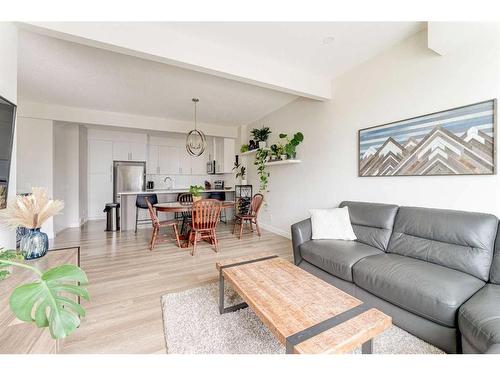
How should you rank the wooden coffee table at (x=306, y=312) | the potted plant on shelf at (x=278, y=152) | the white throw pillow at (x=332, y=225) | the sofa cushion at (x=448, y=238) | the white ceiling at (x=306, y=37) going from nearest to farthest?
the wooden coffee table at (x=306, y=312) → the sofa cushion at (x=448, y=238) → the white ceiling at (x=306, y=37) → the white throw pillow at (x=332, y=225) → the potted plant on shelf at (x=278, y=152)

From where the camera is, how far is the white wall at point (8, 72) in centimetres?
158

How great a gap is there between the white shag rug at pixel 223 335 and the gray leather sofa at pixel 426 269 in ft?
0.47

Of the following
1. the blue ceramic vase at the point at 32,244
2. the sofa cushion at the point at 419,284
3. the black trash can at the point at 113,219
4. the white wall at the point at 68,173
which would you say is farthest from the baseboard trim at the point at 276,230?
the white wall at the point at 68,173

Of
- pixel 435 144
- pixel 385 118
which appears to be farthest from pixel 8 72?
pixel 435 144

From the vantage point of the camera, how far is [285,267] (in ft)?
5.85

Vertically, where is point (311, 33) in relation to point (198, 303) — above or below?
above

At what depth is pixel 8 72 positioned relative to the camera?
5.45 feet

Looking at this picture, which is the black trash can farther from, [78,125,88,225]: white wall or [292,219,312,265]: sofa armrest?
[292,219,312,265]: sofa armrest

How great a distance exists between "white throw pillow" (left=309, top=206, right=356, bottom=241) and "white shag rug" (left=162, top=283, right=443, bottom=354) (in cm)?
99

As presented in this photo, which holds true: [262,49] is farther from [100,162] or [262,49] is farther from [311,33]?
[100,162]

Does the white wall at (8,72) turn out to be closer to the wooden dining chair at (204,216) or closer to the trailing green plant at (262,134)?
the wooden dining chair at (204,216)

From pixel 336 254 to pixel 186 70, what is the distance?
2947 millimetres
